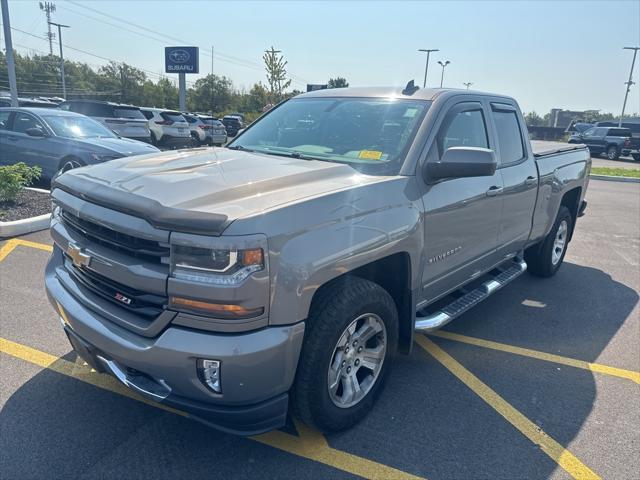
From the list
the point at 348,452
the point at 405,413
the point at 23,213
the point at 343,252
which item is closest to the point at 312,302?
the point at 343,252

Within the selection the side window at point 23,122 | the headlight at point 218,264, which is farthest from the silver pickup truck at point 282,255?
the side window at point 23,122

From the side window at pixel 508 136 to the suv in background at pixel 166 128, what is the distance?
1570cm

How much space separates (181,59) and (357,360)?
24.8m

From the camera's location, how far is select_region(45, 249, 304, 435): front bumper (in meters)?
2.15

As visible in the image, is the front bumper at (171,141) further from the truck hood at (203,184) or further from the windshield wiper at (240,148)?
the truck hood at (203,184)

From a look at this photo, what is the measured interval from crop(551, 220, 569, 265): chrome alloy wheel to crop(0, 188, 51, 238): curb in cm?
653

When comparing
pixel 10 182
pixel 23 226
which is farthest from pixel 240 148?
pixel 10 182

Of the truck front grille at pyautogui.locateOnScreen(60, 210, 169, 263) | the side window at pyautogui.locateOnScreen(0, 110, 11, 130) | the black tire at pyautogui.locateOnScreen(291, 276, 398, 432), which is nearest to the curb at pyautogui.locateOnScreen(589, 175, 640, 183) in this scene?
the black tire at pyautogui.locateOnScreen(291, 276, 398, 432)

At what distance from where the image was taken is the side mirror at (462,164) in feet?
9.87

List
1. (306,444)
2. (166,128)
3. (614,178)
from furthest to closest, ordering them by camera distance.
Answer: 1. (166,128)
2. (614,178)
3. (306,444)

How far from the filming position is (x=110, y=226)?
237 cm

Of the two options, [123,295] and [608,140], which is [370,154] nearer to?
[123,295]

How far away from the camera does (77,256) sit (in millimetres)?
2645

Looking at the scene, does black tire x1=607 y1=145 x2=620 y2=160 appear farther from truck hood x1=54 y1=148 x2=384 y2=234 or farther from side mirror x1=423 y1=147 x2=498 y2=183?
truck hood x1=54 y1=148 x2=384 y2=234
